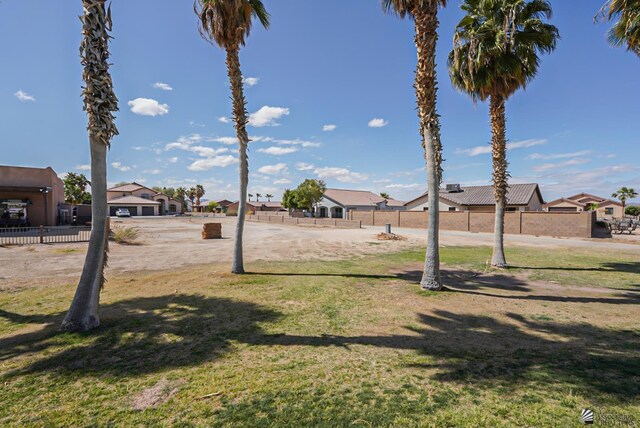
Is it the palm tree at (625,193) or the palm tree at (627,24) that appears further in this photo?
the palm tree at (625,193)

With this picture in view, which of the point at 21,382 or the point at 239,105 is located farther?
the point at 239,105

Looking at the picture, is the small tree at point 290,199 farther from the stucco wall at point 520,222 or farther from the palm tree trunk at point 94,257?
the palm tree trunk at point 94,257

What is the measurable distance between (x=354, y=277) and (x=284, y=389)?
7.03 m

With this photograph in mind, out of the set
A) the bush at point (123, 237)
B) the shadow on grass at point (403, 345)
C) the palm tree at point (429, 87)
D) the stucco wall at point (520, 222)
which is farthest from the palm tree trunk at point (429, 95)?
the stucco wall at point (520, 222)

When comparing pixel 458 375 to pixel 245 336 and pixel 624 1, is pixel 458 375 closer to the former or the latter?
pixel 245 336

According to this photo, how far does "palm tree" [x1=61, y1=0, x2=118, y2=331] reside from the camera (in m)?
6.02

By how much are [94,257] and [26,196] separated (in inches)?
1283

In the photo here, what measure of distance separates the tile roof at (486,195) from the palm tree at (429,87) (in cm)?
3393

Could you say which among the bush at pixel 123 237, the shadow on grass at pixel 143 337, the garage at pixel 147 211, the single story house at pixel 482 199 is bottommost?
the shadow on grass at pixel 143 337

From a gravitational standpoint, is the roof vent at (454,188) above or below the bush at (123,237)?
above

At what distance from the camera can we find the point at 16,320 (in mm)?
6523

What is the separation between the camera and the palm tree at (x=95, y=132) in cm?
602

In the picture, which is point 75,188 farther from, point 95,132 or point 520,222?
point 520,222

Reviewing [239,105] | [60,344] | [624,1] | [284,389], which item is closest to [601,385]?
[284,389]
